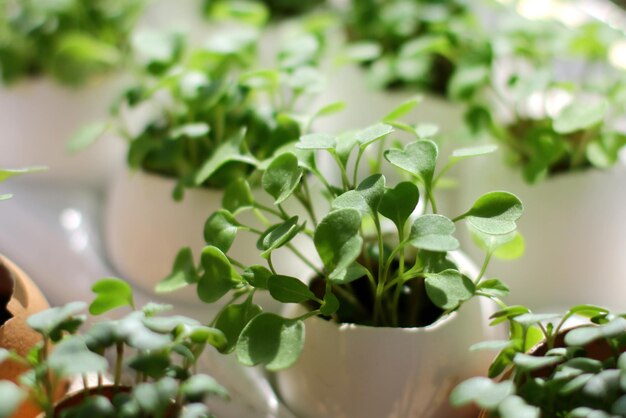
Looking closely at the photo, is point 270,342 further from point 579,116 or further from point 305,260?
point 579,116

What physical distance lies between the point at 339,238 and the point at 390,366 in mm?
140

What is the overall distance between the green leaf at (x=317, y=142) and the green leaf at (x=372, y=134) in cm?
2

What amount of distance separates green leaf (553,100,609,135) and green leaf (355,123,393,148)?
0.24 meters

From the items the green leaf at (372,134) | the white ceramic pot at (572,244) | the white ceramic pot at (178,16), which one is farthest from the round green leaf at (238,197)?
the white ceramic pot at (178,16)

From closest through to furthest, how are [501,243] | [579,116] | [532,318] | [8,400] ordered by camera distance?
1. [8,400]
2. [532,318]
3. [501,243]
4. [579,116]

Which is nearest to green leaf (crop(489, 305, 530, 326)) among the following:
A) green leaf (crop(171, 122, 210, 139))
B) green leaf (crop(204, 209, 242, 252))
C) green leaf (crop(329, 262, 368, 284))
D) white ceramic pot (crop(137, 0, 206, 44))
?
green leaf (crop(329, 262, 368, 284))

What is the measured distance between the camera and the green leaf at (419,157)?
1.92 feet

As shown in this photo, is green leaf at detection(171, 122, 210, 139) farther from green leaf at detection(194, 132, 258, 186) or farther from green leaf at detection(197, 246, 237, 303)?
green leaf at detection(197, 246, 237, 303)

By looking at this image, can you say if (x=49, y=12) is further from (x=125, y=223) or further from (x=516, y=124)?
(x=516, y=124)

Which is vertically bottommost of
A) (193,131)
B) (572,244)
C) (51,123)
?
(572,244)

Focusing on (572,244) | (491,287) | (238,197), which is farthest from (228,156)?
(572,244)

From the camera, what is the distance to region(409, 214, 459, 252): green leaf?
1.75ft

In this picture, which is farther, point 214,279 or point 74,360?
point 214,279

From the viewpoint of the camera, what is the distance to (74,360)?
1.50 feet
